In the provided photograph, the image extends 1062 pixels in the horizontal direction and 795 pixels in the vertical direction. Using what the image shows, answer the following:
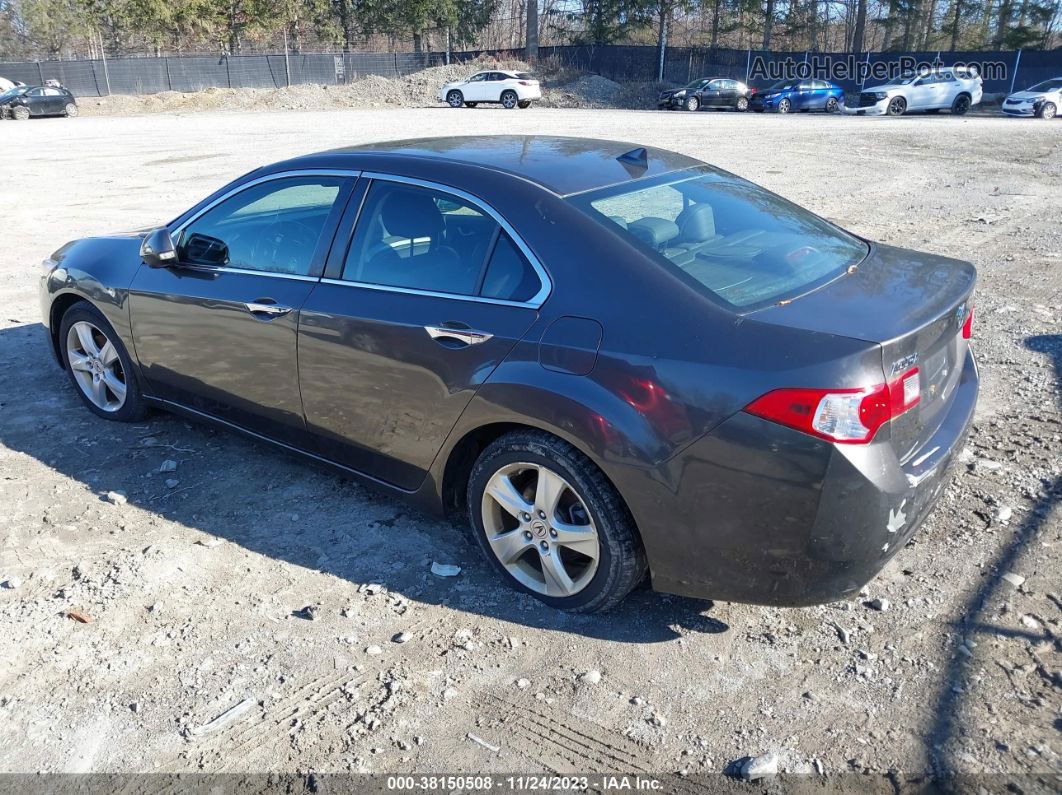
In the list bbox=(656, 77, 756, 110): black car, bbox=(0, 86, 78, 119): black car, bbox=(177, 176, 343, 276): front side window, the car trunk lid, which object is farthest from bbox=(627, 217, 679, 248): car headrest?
bbox=(0, 86, 78, 119): black car

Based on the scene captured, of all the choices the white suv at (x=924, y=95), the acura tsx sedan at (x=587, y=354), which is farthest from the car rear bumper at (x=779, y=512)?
the white suv at (x=924, y=95)

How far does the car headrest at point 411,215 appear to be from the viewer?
3.75 meters

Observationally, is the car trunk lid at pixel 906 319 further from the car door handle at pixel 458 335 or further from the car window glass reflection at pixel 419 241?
the car window glass reflection at pixel 419 241

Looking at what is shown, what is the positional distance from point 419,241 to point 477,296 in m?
0.51

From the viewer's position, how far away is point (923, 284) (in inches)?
132

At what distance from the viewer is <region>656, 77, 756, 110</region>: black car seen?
38531 mm

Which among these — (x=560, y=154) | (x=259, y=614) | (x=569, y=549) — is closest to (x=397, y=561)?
(x=259, y=614)

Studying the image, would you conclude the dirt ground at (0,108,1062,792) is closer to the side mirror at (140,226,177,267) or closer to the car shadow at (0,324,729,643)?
the car shadow at (0,324,729,643)

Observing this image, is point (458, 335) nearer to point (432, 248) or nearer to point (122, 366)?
point (432, 248)

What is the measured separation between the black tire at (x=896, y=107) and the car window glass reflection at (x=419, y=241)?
33.7 metres

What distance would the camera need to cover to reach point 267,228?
4.39m

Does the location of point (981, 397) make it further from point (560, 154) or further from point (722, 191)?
point (560, 154)

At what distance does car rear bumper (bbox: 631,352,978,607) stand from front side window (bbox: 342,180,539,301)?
95cm

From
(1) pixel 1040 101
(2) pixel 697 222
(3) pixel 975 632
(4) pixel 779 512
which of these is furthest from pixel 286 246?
(1) pixel 1040 101
